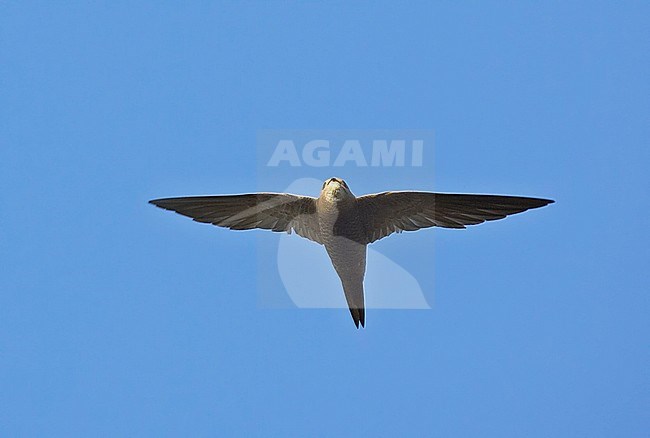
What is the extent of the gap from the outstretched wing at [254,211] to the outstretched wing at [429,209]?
382mm

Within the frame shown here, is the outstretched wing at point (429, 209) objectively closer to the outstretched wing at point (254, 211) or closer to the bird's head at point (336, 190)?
the bird's head at point (336, 190)

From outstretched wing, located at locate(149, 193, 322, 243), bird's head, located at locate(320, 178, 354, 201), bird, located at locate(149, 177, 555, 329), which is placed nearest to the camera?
bird's head, located at locate(320, 178, 354, 201)

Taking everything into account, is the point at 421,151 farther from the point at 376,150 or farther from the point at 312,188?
the point at 312,188

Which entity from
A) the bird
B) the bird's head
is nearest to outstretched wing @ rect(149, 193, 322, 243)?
the bird

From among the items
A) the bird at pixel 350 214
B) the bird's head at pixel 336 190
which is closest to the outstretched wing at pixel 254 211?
the bird at pixel 350 214

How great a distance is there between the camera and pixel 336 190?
210 inches

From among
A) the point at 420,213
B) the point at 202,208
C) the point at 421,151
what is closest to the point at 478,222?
the point at 420,213

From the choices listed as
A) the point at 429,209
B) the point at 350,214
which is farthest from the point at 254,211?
the point at 429,209

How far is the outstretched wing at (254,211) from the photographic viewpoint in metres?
5.77

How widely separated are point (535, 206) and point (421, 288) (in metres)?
0.90

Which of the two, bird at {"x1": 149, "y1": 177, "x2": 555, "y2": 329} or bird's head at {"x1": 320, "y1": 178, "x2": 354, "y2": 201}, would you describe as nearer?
bird's head at {"x1": 320, "y1": 178, "x2": 354, "y2": 201}

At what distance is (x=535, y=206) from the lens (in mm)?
5543

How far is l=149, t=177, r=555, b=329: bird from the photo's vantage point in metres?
5.57

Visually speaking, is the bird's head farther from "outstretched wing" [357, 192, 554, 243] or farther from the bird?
"outstretched wing" [357, 192, 554, 243]
